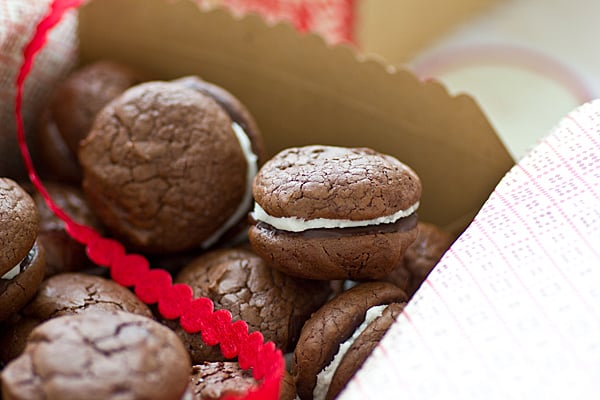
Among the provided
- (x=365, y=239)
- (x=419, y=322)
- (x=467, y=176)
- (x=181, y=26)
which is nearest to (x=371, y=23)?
(x=181, y=26)

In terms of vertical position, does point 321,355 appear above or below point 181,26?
below

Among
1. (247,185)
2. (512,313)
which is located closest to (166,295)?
(247,185)

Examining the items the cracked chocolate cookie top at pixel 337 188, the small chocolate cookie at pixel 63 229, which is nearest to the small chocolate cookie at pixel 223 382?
the cracked chocolate cookie top at pixel 337 188

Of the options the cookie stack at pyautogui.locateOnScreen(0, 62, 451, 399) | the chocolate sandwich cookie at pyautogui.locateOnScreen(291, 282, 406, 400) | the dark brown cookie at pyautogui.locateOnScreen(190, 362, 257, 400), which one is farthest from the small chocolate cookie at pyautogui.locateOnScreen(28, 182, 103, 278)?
the chocolate sandwich cookie at pyautogui.locateOnScreen(291, 282, 406, 400)

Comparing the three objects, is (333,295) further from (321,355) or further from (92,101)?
(92,101)

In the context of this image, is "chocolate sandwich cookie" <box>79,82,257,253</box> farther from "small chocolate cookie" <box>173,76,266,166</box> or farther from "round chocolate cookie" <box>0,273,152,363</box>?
"round chocolate cookie" <box>0,273,152,363</box>

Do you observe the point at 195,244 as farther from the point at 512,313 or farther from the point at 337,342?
the point at 512,313
